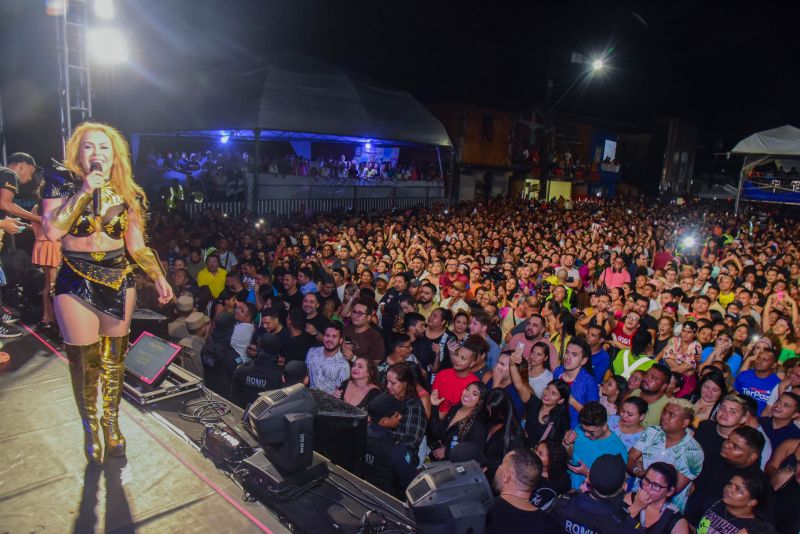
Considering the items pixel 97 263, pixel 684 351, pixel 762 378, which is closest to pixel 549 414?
pixel 762 378

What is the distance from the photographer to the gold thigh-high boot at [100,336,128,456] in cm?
271

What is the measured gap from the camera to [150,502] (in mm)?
2383

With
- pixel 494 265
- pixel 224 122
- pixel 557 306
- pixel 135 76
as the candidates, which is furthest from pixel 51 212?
pixel 135 76

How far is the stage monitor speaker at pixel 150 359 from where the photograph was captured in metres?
3.48

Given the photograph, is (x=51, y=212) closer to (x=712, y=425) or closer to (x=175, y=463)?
(x=175, y=463)

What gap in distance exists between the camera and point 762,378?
15.6 ft

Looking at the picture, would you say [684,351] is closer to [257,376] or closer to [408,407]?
[408,407]

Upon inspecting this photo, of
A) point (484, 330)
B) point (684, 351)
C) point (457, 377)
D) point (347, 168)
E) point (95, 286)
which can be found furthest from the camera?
point (347, 168)

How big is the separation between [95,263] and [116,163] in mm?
527

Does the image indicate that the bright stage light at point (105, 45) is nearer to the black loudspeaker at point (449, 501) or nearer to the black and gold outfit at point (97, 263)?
the black and gold outfit at point (97, 263)

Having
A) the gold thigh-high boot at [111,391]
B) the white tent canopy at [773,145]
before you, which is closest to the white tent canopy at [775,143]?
the white tent canopy at [773,145]

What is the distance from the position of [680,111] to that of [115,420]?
41.2m

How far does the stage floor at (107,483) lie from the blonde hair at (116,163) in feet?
3.96

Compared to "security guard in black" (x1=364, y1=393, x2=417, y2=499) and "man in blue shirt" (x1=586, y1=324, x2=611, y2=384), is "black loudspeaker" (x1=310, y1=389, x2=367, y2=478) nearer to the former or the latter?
"security guard in black" (x1=364, y1=393, x2=417, y2=499)
